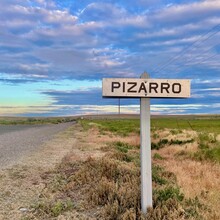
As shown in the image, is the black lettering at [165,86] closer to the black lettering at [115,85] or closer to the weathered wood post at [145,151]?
the weathered wood post at [145,151]

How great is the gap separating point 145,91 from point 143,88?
55mm

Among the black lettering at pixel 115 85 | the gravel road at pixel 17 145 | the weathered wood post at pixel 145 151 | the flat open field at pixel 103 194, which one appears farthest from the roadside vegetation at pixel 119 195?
the gravel road at pixel 17 145

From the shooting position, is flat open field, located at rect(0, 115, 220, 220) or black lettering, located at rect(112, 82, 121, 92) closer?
black lettering, located at rect(112, 82, 121, 92)

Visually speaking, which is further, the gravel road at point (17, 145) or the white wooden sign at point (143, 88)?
the gravel road at point (17, 145)

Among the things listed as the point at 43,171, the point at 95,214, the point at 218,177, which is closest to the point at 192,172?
the point at 218,177

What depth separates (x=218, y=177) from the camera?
376 inches

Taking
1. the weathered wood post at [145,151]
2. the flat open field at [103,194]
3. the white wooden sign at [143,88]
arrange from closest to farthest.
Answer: the white wooden sign at [143,88] → the weathered wood post at [145,151] → the flat open field at [103,194]

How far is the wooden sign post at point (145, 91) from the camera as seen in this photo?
5582 mm

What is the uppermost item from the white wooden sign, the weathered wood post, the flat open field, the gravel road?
the white wooden sign

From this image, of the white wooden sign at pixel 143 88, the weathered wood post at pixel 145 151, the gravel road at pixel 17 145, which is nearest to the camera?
the white wooden sign at pixel 143 88

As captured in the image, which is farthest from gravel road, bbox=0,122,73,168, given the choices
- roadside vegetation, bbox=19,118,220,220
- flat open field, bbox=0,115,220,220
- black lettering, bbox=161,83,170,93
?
black lettering, bbox=161,83,170,93

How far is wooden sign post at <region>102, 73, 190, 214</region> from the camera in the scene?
5582mm

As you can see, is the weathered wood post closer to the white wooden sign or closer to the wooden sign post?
the wooden sign post

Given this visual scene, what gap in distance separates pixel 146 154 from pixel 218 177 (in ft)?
15.1
